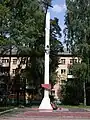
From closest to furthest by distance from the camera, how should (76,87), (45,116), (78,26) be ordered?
1. (45,116)
2. (78,26)
3. (76,87)

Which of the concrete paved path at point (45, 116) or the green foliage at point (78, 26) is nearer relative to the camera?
the concrete paved path at point (45, 116)

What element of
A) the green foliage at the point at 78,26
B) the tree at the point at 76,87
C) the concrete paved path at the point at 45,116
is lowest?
the concrete paved path at the point at 45,116

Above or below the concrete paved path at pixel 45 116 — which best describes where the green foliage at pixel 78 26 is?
above

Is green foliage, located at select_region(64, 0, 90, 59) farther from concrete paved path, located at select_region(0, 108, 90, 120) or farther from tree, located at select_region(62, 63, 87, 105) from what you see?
concrete paved path, located at select_region(0, 108, 90, 120)

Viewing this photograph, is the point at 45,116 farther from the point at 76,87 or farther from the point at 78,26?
the point at 76,87

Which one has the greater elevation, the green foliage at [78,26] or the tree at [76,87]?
the green foliage at [78,26]

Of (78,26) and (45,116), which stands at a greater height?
(78,26)

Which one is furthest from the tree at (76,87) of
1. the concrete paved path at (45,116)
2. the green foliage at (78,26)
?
the concrete paved path at (45,116)

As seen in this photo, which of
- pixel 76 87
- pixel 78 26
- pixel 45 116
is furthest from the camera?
pixel 76 87

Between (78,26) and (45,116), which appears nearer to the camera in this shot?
(45,116)

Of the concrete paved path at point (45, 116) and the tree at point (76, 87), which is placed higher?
the tree at point (76, 87)

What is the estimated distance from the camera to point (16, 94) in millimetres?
68438

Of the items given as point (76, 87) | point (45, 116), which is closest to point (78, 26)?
point (76, 87)

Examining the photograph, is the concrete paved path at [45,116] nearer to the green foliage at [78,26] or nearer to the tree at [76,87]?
the tree at [76,87]
